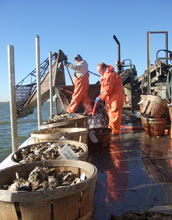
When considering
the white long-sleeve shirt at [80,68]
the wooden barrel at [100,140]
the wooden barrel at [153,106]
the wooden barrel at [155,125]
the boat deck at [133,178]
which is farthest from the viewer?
the white long-sleeve shirt at [80,68]

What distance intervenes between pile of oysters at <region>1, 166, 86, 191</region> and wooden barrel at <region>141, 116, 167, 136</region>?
4.23 meters

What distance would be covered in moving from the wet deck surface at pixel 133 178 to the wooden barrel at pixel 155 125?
0.55m

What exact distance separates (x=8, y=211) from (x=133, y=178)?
2.04 m

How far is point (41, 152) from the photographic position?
2553 millimetres

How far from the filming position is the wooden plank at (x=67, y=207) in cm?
149

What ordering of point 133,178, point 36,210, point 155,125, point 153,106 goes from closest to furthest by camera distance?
point 36,210
point 133,178
point 153,106
point 155,125

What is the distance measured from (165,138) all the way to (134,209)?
378 centimetres

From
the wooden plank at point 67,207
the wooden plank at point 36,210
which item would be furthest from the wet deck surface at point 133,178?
the wooden plank at point 36,210

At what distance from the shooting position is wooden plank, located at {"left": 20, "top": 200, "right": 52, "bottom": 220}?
142 cm

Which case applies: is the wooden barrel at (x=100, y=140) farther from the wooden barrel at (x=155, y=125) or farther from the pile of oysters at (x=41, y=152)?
the pile of oysters at (x=41, y=152)

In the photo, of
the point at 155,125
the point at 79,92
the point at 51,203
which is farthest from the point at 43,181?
the point at 79,92

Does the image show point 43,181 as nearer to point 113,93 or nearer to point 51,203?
point 51,203

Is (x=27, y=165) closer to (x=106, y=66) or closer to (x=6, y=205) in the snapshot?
(x=6, y=205)

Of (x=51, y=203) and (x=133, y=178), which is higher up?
(x=51, y=203)
